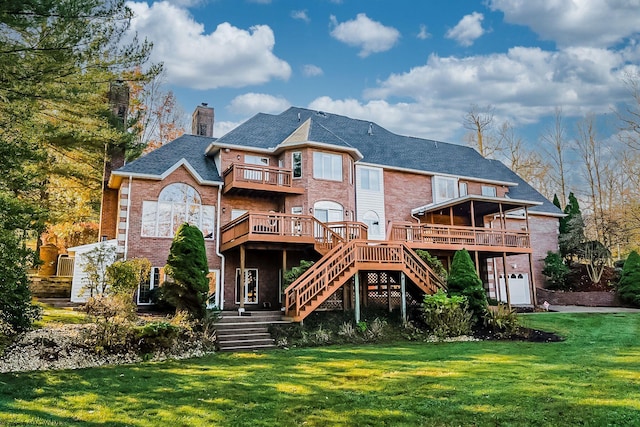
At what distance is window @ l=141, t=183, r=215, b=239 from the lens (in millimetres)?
19375

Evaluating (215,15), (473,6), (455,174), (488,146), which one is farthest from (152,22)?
(488,146)

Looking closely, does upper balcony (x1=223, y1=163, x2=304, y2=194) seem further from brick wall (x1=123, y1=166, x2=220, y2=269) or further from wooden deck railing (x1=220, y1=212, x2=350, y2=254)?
wooden deck railing (x1=220, y1=212, x2=350, y2=254)

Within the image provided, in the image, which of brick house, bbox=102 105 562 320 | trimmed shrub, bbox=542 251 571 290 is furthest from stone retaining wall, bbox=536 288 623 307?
brick house, bbox=102 105 562 320

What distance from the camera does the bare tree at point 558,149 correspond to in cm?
4056

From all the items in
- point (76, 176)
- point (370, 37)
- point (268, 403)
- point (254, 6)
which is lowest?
point (268, 403)

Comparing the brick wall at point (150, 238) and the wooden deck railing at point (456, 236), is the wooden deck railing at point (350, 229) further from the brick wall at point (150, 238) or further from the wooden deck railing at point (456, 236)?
the brick wall at point (150, 238)

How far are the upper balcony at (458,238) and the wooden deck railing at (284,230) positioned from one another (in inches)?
115

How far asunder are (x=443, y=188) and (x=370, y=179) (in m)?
5.05

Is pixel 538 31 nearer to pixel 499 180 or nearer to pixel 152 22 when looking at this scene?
pixel 499 180

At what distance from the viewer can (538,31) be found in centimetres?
A: 2459

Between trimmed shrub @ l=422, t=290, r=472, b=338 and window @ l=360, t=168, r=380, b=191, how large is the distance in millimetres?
8972

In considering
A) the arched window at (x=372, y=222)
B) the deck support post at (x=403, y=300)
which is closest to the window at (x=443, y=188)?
the arched window at (x=372, y=222)

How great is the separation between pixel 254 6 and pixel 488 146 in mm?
26806

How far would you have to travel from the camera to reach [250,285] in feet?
67.1
